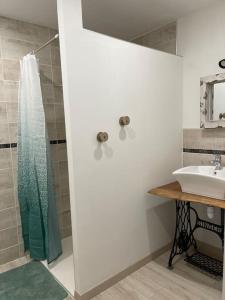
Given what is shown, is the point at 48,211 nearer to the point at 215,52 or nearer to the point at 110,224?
the point at 110,224

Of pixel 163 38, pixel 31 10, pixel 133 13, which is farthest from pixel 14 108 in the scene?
pixel 163 38

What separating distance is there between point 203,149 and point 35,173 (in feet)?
5.29

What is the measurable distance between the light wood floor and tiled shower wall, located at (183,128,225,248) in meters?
0.37

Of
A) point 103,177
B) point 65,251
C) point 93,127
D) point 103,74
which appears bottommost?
point 65,251

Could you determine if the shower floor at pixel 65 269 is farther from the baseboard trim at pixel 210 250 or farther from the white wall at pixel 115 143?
the baseboard trim at pixel 210 250

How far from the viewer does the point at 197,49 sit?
225cm

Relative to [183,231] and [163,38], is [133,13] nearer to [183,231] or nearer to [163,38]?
[163,38]

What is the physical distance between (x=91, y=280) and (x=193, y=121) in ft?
5.62

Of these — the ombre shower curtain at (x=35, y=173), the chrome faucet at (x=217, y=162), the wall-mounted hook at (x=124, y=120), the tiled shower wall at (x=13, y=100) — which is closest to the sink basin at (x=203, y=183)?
the chrome faucet at (x=217, y=162)

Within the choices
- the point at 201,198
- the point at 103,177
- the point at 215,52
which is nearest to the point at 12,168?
the point at 103,177

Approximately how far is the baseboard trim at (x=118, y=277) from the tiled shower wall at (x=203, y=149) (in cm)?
47

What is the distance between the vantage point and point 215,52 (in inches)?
83.7

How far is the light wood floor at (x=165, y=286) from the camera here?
1836 mm

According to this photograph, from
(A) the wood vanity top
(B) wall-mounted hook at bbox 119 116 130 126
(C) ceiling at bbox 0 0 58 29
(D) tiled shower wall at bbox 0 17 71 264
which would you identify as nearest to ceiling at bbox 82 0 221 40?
(C) ceiling at bbox 0 0 58 29
